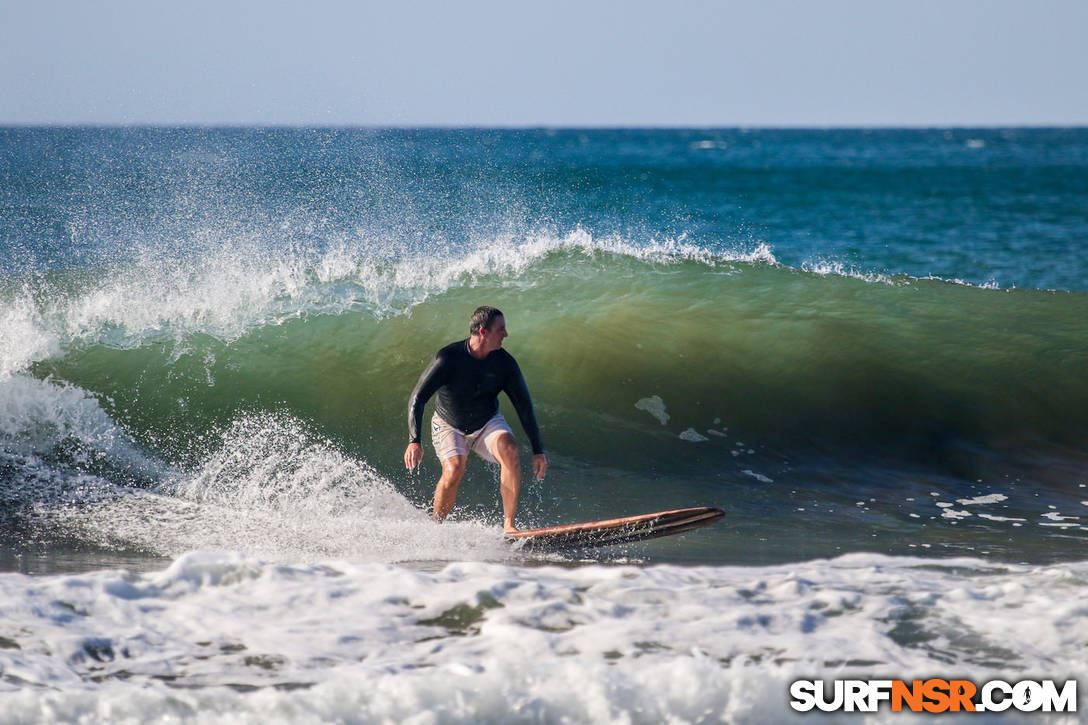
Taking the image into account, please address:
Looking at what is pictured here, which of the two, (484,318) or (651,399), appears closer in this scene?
(484,318)

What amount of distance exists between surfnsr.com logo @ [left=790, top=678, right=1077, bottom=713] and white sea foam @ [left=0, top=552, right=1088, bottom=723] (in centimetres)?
6

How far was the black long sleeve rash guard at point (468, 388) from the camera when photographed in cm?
623

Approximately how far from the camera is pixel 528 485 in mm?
7613

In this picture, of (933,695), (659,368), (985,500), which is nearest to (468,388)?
(933,695)

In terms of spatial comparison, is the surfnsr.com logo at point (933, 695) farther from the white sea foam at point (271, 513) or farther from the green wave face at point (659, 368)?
the green wave face at point (659, 368)

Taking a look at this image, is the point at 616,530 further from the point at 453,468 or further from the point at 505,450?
the point at 453,468

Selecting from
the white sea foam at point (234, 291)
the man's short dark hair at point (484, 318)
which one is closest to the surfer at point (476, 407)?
the man's short dark hair at point (484, 318)

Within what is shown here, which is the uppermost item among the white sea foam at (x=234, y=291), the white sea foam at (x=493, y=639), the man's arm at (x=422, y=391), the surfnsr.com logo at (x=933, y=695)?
the white sea foam at (x=234, y=291)

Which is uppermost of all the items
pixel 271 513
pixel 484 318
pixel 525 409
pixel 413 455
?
pixel 484 318

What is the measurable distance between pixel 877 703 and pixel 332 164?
31.4 m

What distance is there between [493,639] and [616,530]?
1948 mm

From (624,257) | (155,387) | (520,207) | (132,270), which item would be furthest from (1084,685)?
(520,207)

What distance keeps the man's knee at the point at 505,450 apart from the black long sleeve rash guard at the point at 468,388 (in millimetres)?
150

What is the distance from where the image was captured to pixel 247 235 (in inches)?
551
